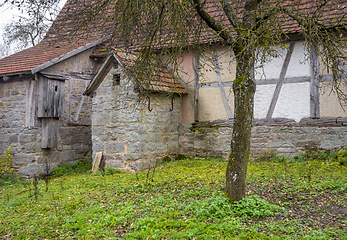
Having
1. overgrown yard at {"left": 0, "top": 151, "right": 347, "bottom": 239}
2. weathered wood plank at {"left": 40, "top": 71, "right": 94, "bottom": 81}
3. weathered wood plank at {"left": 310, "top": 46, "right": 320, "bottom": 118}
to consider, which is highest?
weathered wood plank at {"left": 40, "top": 71, "right": 94, "bottom": 81}

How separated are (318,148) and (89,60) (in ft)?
26.7

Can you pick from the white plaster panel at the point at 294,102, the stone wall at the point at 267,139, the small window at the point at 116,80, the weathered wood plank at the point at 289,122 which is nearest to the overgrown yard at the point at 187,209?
the stone wall at the point at 267,139

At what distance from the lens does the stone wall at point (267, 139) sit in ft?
25.7

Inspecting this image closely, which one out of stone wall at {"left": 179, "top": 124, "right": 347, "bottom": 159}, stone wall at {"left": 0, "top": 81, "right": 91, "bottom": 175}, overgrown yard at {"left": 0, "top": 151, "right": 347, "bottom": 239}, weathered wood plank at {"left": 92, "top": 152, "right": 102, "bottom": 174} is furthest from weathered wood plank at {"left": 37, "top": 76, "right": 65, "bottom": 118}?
stone wall at {"left": 179, "top": 124, "right": 347, "bottom": 159}

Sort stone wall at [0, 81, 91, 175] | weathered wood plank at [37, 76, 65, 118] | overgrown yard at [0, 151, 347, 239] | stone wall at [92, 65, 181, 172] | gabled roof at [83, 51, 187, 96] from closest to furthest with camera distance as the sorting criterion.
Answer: overgrown yard at [0, 151, 347, 239], stone wall at [92, 65, 181, 172], gabled roof at [83, 51, 187, 96], stone wall at [0, 81, 91, 175], weathered wood plank at [37, 76, 65, 118]

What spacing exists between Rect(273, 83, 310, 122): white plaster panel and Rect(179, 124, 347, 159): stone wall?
1.28ft

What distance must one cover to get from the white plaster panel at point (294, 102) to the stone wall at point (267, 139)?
1.28ft

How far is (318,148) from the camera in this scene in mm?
7941

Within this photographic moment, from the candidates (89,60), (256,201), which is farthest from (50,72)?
(256,201)

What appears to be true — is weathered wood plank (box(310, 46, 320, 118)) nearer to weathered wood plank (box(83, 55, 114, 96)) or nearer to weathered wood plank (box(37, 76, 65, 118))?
weathered wood plank (box(83, 55, 114, 96))

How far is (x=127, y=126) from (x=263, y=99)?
400 cm

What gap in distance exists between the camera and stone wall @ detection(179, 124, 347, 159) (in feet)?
25.7

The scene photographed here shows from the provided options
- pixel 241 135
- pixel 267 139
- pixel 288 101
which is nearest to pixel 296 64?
pixel 288 101

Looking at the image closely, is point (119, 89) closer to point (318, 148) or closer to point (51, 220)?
point (51, 220)
